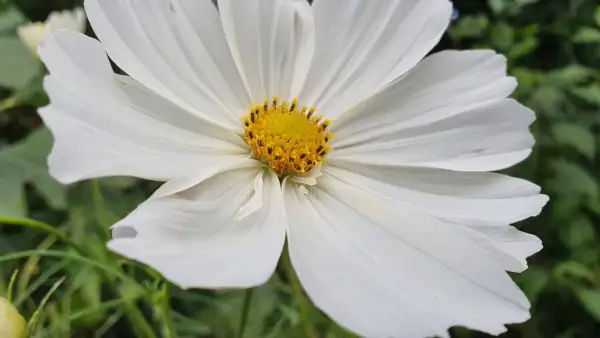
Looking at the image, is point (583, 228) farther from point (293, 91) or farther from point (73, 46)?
point (73, 46)

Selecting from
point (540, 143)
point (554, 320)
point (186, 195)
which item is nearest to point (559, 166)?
point (540, 143)

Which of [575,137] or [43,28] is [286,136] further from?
[575,137]

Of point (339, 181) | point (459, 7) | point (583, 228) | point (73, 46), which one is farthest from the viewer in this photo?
point (459, 7)

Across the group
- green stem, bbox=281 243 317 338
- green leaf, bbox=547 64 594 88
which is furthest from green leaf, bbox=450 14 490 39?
green stem, bbox=281 243 317 338

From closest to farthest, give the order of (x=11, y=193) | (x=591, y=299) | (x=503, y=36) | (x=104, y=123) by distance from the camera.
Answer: (x=104, y=123), (x=11, y=193), (x=591, y=299), (x=503, y=36)

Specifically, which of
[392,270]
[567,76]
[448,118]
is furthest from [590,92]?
[392,270]

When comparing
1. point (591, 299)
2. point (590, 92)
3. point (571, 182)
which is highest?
point (590, 92)


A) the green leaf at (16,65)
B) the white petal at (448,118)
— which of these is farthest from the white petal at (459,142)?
the green leaf at (16,65)
